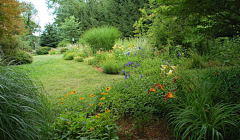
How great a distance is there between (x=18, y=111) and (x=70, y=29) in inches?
966

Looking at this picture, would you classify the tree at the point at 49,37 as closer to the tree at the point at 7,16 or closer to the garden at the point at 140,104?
the tree at the point at 7,16

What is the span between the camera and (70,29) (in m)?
24.3

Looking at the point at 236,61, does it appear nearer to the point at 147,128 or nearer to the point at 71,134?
the point at 147,128

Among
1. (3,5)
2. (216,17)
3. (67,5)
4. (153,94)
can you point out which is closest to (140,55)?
(216,17)

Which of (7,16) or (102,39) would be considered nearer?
(7,16)

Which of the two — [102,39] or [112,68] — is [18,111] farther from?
[102,39]

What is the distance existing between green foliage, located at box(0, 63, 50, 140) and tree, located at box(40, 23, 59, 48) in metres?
27.2

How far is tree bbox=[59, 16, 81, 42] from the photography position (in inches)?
924

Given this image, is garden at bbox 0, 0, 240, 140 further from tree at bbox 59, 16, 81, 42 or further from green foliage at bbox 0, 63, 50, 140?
tree at bbox 59, 16, 81, 42

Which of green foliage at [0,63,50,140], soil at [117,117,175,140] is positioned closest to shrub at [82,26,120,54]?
soil at [117,117,175,140]

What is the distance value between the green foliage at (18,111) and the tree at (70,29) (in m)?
23.0

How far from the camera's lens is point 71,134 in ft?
6.31

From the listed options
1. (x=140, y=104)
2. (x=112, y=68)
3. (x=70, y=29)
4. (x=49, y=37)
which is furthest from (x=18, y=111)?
(x=49, y=37)

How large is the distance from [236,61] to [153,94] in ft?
13.2
